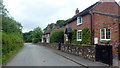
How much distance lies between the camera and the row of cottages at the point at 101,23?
15295mm

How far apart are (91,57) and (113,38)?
4.12 metres

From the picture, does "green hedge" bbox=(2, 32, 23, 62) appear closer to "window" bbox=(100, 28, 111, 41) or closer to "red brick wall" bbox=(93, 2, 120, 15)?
"window" bbox=(100, 28, 111, 41)

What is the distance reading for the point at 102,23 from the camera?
57.9ft

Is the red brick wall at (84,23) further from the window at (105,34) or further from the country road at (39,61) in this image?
the country road at (39,61)

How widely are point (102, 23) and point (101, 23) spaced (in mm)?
345

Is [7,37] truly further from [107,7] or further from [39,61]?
[107,7]

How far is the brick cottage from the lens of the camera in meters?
15.3

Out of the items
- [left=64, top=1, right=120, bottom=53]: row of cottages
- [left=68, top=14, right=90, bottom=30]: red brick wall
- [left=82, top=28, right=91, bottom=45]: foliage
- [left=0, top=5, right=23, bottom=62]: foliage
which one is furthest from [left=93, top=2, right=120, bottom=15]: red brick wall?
[left=0, top=5, right=23, bottom=62]: foliage

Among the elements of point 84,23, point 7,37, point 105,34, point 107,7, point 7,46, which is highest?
point 107,7

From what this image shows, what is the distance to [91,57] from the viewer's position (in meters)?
13.2

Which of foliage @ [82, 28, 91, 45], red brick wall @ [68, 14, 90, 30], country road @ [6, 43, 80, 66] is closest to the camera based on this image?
country road @ [6, 43, 80, 66]

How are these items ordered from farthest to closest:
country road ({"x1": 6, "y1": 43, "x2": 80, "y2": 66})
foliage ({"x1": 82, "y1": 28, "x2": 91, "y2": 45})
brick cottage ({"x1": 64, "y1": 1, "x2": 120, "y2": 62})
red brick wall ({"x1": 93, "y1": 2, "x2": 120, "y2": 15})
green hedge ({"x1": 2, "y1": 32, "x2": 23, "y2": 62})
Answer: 1. red brick wall ({"x1": 93, "y1": 2, "x2": 120, "y2": 15})
2. foliage ({"x1": 82, "y1": 28, "x2": 91, "y2": 45})
3. brick cottage ({"x1": 64, "y1": 1, "x2": 120, "y2": 62})
4. green hedge ({"x1": 2, "y1": 32, "x2": 23, "y2": 62})
5. country road ({"x1": 6, "y1": 43, "x2": 80, "y2": 66})

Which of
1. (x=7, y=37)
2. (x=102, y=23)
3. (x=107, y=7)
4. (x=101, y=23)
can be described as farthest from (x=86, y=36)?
(x=7, y=37)

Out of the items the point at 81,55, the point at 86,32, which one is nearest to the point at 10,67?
the point at 81,55
